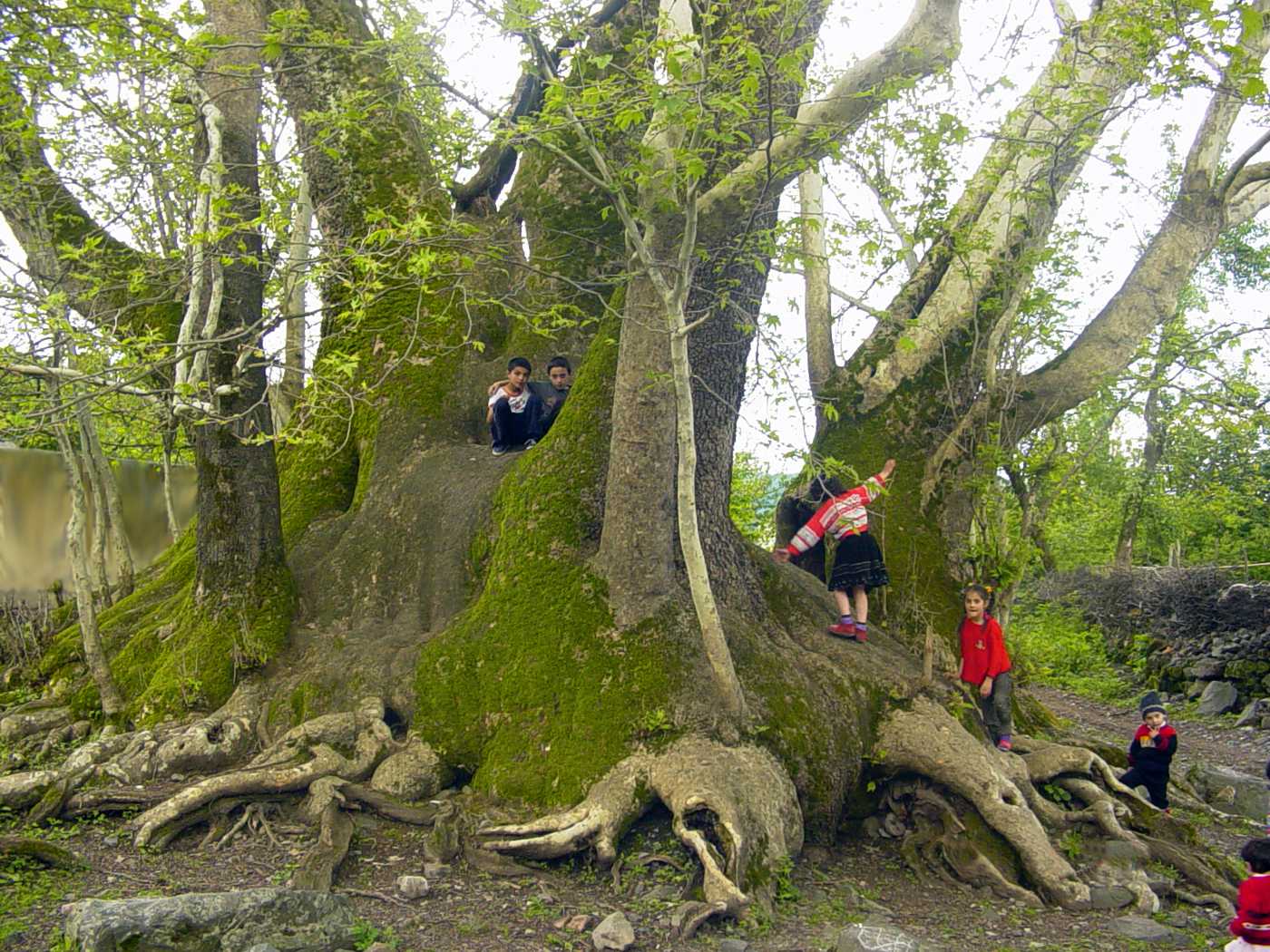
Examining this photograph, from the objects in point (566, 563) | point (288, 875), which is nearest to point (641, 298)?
point (566, 563)

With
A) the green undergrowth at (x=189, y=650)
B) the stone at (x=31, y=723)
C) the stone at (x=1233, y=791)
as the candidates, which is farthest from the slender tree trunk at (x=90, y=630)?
the stone at (x=1233, y=791)

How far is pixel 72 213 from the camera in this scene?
878cm

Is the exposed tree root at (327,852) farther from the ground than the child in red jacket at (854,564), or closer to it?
closer to it

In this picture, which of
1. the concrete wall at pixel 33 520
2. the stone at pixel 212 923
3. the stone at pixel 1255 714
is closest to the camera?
the stone at pixel 212 923

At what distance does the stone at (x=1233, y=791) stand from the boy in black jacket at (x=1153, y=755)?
150 cm

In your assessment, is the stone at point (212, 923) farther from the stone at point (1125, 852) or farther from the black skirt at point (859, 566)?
the stone at point (1125, 852)

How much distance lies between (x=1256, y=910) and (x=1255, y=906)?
2 cm

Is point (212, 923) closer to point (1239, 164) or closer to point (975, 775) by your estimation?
point (975, 775)

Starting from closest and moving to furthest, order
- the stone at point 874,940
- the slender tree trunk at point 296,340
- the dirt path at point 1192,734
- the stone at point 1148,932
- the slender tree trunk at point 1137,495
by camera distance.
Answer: the stone at point 874,940 < the stone at point 1148,932 < the slender tree trunk at point 296,340 < the dirt path at point 1192,734 < the slender tree trunk at point 1137,495

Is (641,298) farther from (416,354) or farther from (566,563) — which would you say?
(416,354)

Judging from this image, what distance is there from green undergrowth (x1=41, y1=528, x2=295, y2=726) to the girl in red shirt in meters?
5.38

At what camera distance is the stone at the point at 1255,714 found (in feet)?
41.1

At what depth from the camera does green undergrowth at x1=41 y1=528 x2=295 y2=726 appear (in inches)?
290

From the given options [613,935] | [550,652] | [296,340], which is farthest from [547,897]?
[296,340]
